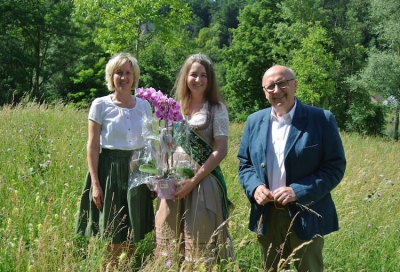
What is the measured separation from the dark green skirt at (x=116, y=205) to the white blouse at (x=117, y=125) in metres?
0.07

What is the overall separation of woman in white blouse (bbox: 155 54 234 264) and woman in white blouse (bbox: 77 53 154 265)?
0.20m

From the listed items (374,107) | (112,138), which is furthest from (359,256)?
(374,107)

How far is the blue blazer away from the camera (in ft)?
8.24

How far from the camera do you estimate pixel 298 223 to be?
2.59 meters

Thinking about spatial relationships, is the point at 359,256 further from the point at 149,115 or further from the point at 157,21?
the point at 157,21

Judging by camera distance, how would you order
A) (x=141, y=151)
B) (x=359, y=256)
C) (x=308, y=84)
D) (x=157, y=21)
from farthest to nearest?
(x=308, y=84) < (x=157, y=21) < (x=359, y=256) < (x=141, y=151)

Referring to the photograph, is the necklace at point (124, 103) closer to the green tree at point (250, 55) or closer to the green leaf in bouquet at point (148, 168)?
the green leaf in bouquet at point (148, 168)

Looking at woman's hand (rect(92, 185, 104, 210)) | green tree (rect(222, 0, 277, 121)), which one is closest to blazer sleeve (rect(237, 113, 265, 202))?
woman's hand (rect(92, 185, 104, 210))

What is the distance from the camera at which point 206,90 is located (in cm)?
315

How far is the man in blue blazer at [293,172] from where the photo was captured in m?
2.53

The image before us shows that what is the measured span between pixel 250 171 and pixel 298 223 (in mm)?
457

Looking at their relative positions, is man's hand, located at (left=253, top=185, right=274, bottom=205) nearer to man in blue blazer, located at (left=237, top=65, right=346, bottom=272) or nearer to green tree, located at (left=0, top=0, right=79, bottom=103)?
man in blue blazer, located at (left=237, top=65, right=346, bottom=272)

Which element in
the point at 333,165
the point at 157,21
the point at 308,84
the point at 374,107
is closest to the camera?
the point at 333,165

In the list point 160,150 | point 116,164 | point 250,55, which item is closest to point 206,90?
point 160,150
